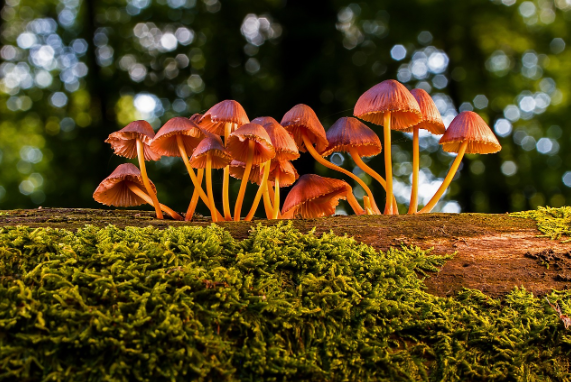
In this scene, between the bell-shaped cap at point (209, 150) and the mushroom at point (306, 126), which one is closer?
the bell-shaped cap at point (209, 150)

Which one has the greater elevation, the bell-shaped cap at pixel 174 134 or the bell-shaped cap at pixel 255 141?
the bell-shaped cap at pixel 174 134

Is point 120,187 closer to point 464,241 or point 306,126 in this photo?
point 306,126

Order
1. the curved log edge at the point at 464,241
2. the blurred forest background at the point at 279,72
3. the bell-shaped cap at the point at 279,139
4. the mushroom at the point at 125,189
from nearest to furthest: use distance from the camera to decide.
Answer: the curved log edge at the point at 464,241 < the bell-shaped cap at the point at 279,139 < the mushroom at the point at 125,189 < the blurred forest background at the point at 279,72

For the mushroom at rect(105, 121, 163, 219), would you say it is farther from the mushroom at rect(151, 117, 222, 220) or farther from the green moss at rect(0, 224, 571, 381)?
the green moss at rect(0, 224, 571, 381)

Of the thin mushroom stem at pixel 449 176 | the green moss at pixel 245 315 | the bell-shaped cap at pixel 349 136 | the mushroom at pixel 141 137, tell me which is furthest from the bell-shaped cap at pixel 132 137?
the thin mushroom stem at pixel 449 176

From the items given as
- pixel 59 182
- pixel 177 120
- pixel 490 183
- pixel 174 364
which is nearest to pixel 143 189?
pixel 177 120

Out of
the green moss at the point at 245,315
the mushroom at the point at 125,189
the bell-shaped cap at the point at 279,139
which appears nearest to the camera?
the green moss at the point at 245,315

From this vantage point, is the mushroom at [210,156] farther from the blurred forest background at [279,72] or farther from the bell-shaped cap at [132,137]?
the blurred forest background at [279,72]
